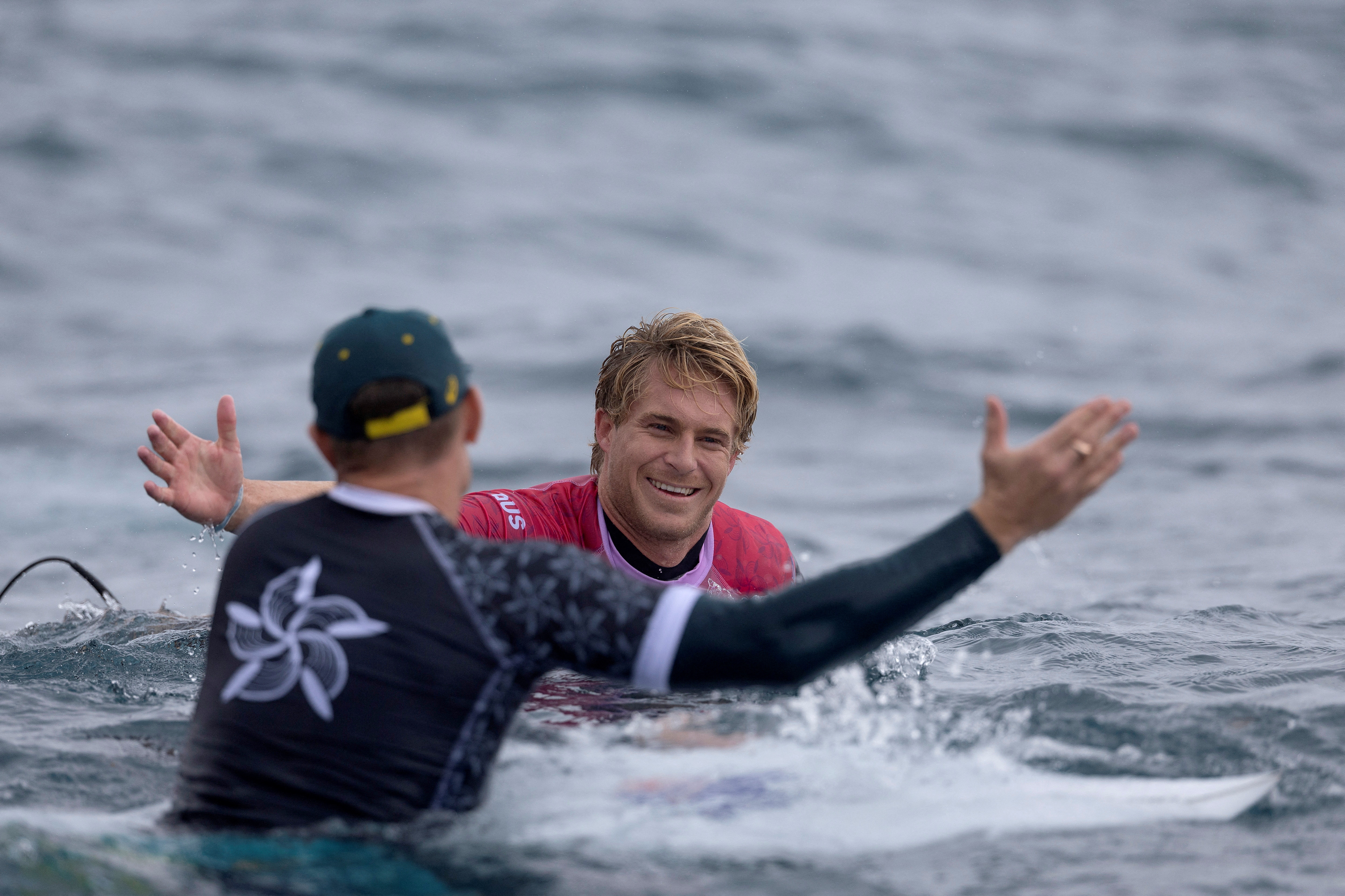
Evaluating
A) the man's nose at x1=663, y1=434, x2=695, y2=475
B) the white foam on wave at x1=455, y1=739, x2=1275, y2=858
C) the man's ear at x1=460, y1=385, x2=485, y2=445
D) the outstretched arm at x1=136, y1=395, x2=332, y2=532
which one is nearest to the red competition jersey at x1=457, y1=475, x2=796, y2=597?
the man's nose at x1=663, y1=434, x2=695, y2=475

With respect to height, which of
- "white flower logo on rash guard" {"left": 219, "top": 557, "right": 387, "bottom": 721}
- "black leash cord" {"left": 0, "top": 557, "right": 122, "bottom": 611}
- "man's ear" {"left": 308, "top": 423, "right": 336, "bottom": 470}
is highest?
"man's ear" {"left": 308, "top": 423, "right": 336, "bottom": 470}

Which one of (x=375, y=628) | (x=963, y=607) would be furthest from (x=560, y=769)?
(x=963, y=607)

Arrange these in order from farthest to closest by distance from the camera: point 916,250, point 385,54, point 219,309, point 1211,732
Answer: point 385,54 < point 916,250 < point 219,309 < point 1211,732

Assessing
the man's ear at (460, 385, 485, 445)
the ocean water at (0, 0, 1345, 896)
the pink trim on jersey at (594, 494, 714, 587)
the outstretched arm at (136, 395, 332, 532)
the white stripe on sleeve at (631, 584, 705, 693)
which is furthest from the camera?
the pink trim on jersey at (594, 494, 714, 587)

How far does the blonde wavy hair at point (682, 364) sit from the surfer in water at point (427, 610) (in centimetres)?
203

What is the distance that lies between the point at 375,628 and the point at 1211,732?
2671mm

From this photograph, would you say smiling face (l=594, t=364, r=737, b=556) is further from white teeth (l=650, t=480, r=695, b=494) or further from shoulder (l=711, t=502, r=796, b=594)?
shoulder (l=711, t=502, r=796, b=594)

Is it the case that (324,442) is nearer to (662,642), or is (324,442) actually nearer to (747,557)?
(662,642)

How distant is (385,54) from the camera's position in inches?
1037

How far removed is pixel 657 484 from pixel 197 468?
165cm

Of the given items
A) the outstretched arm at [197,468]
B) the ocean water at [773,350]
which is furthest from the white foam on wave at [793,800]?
the outstretched arm at [197,468]

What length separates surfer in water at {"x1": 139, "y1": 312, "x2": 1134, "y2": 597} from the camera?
498cm

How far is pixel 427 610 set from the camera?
287 centimetres

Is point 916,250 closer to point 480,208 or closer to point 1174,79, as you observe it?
point 480,208
